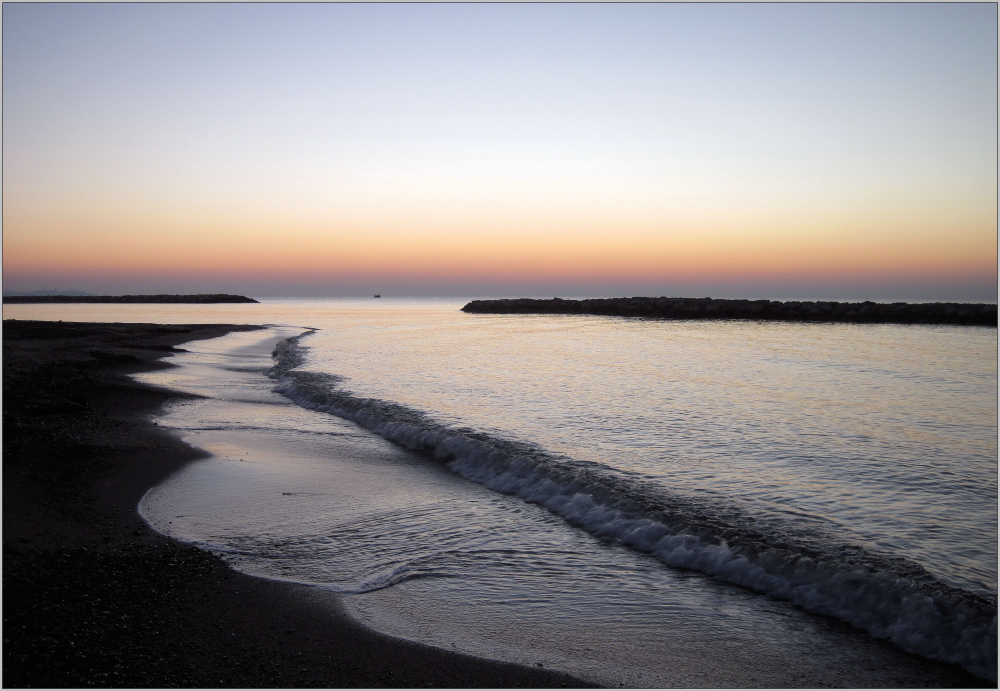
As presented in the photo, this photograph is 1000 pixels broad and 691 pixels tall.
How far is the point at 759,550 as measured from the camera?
6.01 metres

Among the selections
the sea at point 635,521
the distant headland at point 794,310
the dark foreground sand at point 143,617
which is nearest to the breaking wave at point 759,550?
the sea at point 635,521

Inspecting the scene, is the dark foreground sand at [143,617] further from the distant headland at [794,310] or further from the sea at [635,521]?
the distant headland at [794,310]

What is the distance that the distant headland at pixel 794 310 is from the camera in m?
49.4

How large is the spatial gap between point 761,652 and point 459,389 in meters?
13.2

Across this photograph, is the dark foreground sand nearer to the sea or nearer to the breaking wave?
the sea

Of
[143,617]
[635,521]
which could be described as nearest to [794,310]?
[635,521]

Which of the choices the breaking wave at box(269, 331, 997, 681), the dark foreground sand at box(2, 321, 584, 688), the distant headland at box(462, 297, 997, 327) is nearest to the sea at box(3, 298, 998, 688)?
the breaking wave at box(269, 331, 997, 681)

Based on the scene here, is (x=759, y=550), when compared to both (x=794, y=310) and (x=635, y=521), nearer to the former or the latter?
(x=635, y=521)

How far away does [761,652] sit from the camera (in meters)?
4.41

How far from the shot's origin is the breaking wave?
15.5 feet

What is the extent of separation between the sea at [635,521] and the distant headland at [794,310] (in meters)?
41.1

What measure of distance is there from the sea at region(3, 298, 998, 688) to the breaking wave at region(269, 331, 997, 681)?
2 centimetres

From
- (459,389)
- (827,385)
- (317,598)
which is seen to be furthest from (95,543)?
(827,385)

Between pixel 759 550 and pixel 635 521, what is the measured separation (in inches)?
55.4
